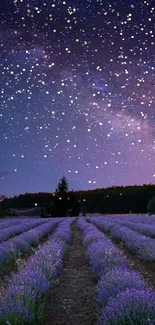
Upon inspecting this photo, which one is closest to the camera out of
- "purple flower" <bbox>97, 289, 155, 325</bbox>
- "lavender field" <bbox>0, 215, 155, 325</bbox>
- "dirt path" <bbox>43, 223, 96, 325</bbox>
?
"purple flower" <bbox>97, 289, 155, 325</bbox>

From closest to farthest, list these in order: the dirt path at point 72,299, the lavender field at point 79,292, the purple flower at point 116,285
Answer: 1. the lavender field at point 79,292
2. the purple flower at point 116,285
3. the dirt path at point 72,299

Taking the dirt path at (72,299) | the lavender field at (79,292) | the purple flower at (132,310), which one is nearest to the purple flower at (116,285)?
the lavender field at (79,292)

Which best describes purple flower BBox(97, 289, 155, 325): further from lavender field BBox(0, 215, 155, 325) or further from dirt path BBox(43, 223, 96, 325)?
dirt path BBox(43, 223, 96, 325)

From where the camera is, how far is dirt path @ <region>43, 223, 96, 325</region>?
13.7ft

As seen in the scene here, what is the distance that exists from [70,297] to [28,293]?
1694 millimetres

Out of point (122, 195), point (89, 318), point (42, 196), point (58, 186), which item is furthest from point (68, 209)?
point (89, 318)

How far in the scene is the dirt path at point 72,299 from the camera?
4176 millimetres

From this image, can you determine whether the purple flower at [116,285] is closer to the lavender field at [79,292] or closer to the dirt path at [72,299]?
the lavender field at [79,292]

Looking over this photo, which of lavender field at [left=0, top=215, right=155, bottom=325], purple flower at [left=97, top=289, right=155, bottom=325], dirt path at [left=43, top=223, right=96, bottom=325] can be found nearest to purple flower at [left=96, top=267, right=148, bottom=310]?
lavender field at [left=0, top=215, right=155, bottom=325]

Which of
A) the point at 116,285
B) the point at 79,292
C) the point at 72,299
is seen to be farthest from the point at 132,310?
the point at 79,292

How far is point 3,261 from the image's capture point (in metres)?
7.49

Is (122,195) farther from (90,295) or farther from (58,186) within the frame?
(90,295)

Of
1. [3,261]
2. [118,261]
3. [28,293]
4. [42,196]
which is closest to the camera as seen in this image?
[28,293]

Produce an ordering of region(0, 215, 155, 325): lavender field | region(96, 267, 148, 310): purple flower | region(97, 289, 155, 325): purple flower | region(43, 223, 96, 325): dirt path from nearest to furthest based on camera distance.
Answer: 1. region(97, 289, 155, 325): purple flower
2. region(0, 215, 155, 325): lavender field
3. region(96, 267, 148, 310): purple flower
4. region(43, 223, 96, 325): dirt path
